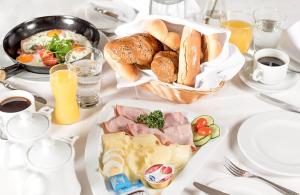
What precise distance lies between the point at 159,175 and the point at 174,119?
0.78 feet

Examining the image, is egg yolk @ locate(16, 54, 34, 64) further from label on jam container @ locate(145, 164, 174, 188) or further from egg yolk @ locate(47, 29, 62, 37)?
label on jam container @ locate(145, 164, 174, 188)

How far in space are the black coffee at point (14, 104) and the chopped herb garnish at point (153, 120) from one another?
0.92ft

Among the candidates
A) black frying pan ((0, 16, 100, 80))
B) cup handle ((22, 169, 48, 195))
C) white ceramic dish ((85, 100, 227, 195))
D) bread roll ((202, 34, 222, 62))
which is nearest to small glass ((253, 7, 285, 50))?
bread roll ((202, 34, 222, 62))

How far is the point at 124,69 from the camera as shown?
132cm

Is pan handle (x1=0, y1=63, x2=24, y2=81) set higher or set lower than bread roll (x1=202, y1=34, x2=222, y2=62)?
lower

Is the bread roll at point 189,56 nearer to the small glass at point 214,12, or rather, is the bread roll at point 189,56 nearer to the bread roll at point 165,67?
the bread roll at point 165,67

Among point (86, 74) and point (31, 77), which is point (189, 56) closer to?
point (86, 74)

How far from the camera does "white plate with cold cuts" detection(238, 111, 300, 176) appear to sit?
3.73ft

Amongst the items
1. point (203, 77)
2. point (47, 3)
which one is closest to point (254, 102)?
point (203, 77)

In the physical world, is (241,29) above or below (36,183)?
above

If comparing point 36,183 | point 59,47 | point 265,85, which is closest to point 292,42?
point 265,85

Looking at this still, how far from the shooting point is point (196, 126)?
122cm

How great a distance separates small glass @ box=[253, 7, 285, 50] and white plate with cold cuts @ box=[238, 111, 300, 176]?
0.98ft

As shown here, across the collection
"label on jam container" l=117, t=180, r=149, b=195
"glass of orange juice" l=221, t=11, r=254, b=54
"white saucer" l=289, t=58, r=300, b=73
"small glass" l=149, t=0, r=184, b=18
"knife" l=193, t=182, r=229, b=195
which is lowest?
"knife" l=193, t=182, r=229, b=195
